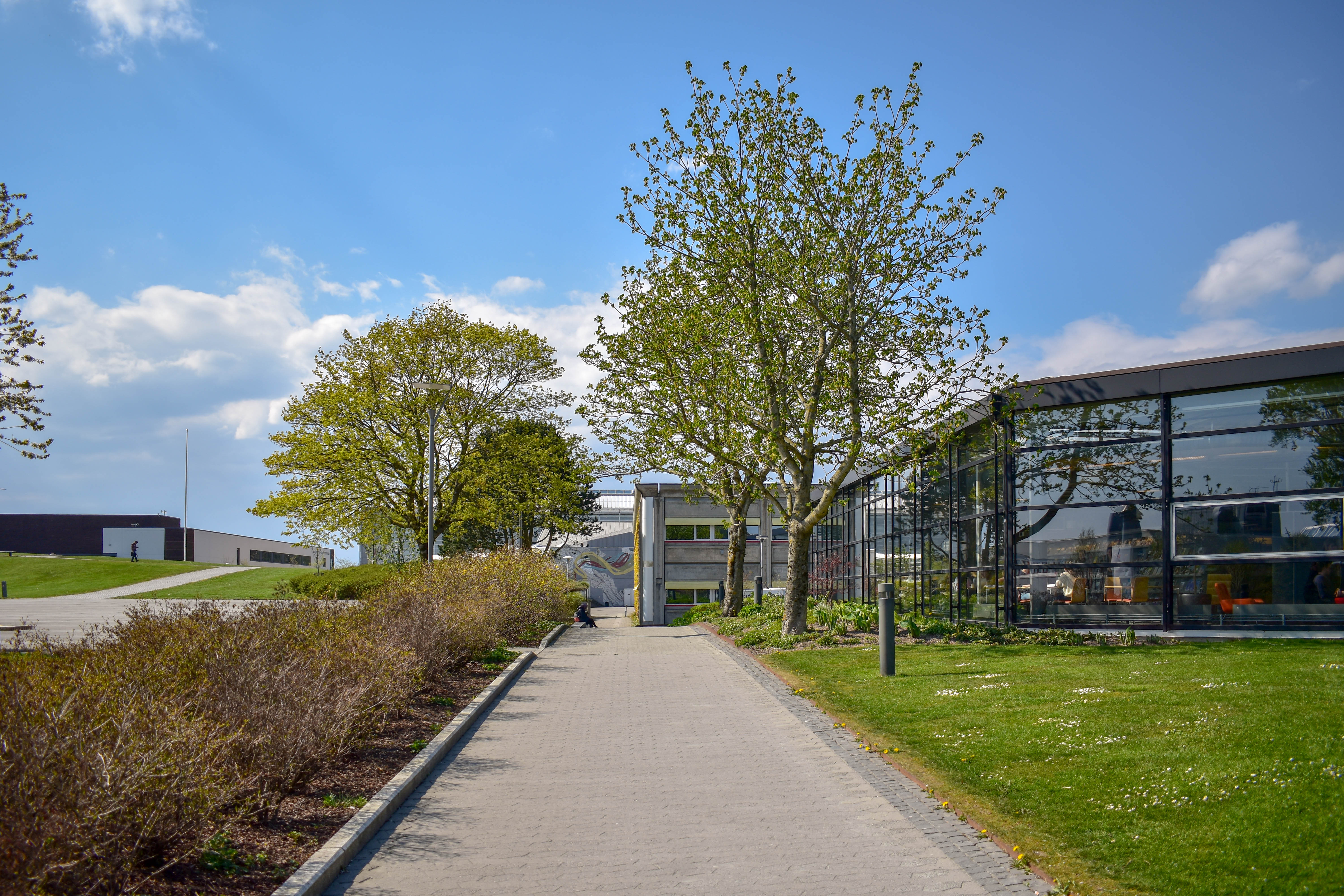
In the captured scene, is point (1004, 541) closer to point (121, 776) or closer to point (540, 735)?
point (540, 735)

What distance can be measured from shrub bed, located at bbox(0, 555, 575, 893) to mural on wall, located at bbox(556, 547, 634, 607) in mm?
52370

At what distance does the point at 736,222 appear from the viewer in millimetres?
18156

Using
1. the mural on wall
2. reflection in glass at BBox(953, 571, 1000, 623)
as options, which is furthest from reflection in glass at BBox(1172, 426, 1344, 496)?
the mural on wall

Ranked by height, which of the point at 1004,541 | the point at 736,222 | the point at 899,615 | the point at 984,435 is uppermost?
the point at 736,222

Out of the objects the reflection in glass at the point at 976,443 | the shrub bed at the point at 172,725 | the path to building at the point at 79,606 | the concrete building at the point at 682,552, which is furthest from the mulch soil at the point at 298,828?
the concrete building at the point at 682,552

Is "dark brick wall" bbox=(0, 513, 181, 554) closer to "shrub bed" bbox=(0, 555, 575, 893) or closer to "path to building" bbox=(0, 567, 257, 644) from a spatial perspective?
"path to building" bbox=(0, 567, 257, 644)

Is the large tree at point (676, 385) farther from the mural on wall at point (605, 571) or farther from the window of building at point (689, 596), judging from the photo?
the mural on wall at point (605, 571)

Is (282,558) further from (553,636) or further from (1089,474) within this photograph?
(1089,474)

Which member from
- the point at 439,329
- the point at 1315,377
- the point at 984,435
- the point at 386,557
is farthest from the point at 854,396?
the point at 386,557

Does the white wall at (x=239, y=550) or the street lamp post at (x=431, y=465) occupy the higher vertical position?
the street lamp post at (x=431, y=465)

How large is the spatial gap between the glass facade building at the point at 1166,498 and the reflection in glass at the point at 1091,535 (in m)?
0.02

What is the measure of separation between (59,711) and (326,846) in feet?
5.53

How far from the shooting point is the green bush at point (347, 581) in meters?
28.8

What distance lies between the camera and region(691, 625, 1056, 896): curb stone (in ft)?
17.1
